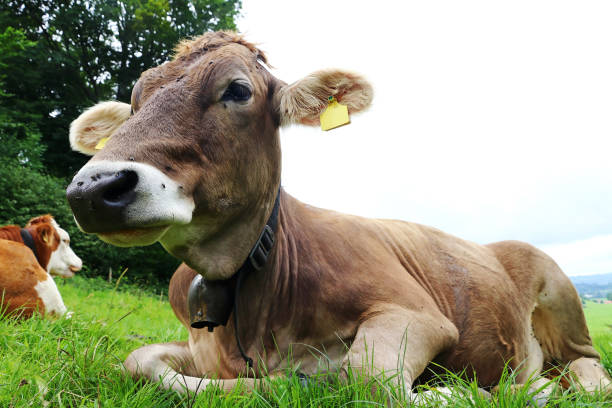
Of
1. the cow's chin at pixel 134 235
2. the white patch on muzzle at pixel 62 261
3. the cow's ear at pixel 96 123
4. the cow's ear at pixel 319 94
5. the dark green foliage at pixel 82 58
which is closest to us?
the cow's chin at pixel 134 235

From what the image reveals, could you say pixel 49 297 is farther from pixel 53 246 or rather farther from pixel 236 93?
pixel 236 93

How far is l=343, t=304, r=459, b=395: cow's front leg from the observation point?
190 cm

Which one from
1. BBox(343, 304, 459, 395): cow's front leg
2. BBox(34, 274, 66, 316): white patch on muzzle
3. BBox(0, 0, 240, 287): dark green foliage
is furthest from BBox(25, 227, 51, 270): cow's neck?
BBox(0, 0, 240, 287): dark green foliage

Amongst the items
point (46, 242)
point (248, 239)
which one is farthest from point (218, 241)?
point (46, 242)

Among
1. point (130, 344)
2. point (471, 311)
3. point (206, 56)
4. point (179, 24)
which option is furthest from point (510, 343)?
point (179, 24)

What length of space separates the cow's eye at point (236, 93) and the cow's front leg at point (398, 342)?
3.82 feet

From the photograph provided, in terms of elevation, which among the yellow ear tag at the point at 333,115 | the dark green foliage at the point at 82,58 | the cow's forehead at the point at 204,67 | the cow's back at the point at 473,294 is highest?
the dark green foliage at the point at 82,58

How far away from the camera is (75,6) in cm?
1689

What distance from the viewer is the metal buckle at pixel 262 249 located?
227cm

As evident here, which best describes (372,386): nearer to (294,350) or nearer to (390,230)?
(294,350)

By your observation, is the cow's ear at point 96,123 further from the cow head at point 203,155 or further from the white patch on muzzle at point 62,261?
the white patch on muzzle at point 62,261

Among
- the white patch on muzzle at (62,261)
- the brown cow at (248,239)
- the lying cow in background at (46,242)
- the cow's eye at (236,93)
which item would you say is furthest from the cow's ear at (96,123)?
the white patch on muzzle at (62,261)

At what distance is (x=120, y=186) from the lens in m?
1.68

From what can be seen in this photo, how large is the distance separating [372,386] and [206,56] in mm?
1661
